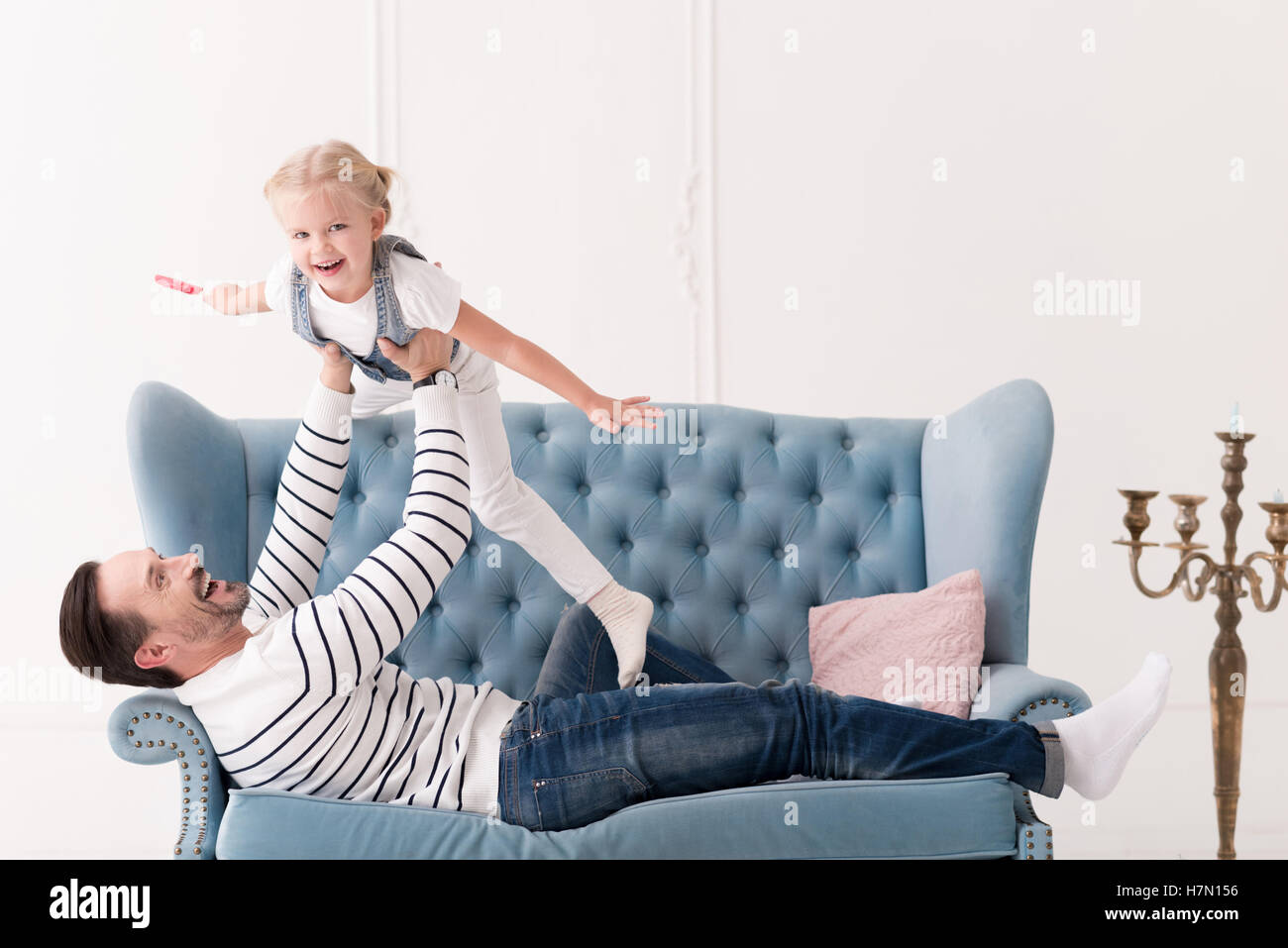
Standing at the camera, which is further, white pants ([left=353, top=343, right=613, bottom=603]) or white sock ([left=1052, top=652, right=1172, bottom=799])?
white pants ([left=353, top=343, right=613, bottom=603])

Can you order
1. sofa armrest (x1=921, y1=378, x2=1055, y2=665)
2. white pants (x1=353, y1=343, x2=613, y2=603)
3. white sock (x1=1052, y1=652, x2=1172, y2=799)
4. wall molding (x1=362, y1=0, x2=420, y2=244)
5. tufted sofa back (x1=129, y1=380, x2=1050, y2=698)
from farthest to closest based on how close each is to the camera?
wall molding (x1=362, y1=0, x2=420, y2=244), tufted sofa back (x1=129, y1=380, x2=1050, y2=698), sofa armrest (x1=921, y1=378, x2=1055, y2=665), white pants (x1=353, y1=343, x2=613, y2=603), white sock (x1=1052, y1=652, x2=1172, y2=799)

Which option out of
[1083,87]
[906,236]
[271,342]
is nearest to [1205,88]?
[1083,87]

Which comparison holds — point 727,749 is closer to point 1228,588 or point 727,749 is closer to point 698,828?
point 698,828

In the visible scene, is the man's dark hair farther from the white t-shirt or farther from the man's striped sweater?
the white t-shirt

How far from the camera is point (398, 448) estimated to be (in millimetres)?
2455

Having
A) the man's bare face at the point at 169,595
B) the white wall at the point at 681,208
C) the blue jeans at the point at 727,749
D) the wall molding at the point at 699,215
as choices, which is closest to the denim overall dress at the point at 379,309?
the man's bare face at the point at 169,595

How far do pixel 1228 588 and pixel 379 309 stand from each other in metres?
2.02

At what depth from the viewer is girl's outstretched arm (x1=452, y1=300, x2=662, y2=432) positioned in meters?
1.83

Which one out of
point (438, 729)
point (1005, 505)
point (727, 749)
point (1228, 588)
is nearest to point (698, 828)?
point (727, 749)

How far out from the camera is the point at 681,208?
10.9 feet

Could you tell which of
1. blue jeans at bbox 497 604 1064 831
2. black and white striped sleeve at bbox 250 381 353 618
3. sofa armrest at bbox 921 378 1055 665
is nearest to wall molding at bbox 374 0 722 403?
sofa armrest at bbox 921 378 1055 665

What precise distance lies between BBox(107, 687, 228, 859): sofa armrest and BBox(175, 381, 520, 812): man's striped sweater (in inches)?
1.7

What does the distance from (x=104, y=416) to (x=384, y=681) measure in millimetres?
2045
